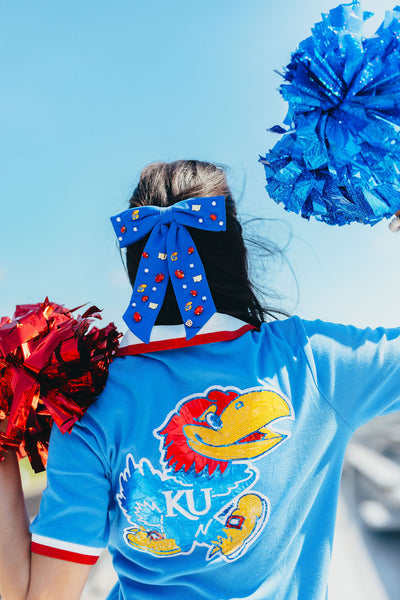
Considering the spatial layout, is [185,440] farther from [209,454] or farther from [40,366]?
[40,366]

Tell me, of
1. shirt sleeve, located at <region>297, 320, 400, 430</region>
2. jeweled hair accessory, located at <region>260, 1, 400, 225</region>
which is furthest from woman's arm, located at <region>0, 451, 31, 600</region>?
jeweled hair accessory, located at <region>260, 1, 400, 225</region>

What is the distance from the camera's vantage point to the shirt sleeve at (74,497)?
83cm

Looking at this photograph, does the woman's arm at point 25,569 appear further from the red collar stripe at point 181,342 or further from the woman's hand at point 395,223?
the woman's hand at point 395,223

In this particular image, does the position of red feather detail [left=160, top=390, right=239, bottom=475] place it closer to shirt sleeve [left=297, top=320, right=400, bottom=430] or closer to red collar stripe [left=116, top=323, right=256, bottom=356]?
red collar stripe [left=116, top=323, right=256, bottom=356]

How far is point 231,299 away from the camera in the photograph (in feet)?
3.14

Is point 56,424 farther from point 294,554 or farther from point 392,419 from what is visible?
point 392,419

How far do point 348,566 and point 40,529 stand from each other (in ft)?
10.2

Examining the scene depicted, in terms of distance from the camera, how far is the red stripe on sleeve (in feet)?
2.74

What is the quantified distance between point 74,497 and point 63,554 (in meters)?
0.11

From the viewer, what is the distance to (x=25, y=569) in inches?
34.0

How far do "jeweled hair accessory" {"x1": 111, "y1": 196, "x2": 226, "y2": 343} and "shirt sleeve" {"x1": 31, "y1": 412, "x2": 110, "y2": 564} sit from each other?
223mm

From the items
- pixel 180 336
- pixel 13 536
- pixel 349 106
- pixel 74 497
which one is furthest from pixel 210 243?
pixel 13 536

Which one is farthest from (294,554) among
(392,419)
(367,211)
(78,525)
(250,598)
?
(392,419)

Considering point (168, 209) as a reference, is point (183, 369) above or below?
below
